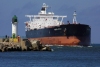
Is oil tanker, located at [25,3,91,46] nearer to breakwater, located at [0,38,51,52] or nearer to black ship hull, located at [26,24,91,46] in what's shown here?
black ship hull, located at [26,24,91,46]

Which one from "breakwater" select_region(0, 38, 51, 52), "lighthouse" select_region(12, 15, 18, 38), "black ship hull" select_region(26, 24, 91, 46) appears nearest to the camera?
"breakwater" select_region(0, 38, 51, 52)

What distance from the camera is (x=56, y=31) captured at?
9419cm

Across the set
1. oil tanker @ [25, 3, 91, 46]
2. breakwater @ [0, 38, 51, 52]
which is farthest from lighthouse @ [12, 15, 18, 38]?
oil tanker @ [25, 3, 91, 46]

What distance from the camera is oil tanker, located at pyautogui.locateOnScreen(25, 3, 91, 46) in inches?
3580

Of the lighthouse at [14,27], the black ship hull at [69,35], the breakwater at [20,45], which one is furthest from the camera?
the black ship hull at [69,35]

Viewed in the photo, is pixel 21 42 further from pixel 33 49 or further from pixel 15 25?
pixel 15 25

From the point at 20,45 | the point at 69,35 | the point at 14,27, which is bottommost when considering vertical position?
the point at 20,45

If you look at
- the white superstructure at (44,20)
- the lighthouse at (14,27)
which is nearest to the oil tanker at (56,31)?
the white superstructure at (44,20)

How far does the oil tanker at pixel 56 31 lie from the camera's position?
9094cm

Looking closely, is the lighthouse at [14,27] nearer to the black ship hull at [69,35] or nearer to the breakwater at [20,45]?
the breakwater at [20,45]

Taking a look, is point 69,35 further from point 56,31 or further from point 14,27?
point 14,27

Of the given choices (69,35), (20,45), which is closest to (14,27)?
(20,45)

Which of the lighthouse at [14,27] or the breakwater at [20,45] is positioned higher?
the lighthouse at [14,27]

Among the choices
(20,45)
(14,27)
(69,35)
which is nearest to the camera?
(20,45)
